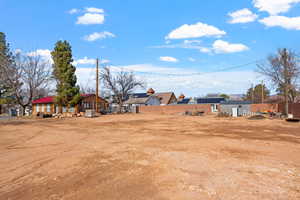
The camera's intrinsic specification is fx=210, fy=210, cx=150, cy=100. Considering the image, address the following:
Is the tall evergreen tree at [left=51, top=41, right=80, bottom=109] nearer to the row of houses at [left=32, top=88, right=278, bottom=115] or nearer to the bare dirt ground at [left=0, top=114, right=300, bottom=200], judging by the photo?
the row of houses at [left=32, top=88, right=278, bottom=115]

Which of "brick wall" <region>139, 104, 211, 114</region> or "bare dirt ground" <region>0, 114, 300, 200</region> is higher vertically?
"brick wall" <region>139, 104, 211, 114</region>

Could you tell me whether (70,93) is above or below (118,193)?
above

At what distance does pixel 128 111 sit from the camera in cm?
4653

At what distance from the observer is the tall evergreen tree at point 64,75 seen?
37.2 m

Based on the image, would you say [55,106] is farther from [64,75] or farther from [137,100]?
[137,100]

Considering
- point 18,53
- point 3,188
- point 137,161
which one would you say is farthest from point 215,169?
point 18,53

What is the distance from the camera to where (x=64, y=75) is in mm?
37125

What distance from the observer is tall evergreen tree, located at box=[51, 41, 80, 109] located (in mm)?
37188

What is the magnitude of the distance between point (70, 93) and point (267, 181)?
3649 cm

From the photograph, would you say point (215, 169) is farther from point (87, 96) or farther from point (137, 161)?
point (87, 96)

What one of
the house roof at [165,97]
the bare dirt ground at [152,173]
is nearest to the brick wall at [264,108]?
the bare dirt ground at [152,173]

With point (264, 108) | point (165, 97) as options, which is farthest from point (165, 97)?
point (264, 108)

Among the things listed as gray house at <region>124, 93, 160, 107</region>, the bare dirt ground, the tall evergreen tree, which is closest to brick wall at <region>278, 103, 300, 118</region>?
the bare dirt ground

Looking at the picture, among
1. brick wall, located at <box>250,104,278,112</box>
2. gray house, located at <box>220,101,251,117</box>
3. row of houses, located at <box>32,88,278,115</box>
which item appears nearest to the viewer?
gray house, located at <box>220,101,251,117</box>
